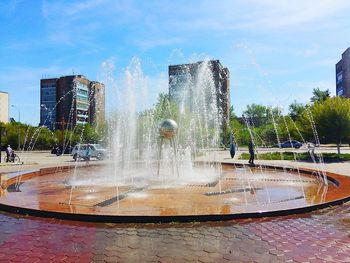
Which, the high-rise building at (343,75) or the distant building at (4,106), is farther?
the distant building at (4,106)

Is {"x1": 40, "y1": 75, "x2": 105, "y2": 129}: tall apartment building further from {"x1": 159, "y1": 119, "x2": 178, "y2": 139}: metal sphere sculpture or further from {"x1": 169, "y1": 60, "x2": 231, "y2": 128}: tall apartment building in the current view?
{"x1": 159, "y1": 119, "x2": 178, "y2": 139}: metal sphere sculpture

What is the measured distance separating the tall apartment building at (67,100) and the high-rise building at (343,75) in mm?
57666

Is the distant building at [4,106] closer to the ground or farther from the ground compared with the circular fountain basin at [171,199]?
farther from the ground

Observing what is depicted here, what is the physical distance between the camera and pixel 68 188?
975 cm

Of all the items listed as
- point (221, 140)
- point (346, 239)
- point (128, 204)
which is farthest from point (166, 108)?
point (346, 239)

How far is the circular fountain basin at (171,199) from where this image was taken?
6012 mm

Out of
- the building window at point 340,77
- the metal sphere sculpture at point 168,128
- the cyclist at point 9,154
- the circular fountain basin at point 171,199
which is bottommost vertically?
the circular fountain basin at point 171,199

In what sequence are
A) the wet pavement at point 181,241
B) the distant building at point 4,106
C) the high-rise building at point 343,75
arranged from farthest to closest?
the distant building at point 4,106, the high-rise building at point 343,75, the wet pavement at point 181,241

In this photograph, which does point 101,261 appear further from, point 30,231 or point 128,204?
point 128,204

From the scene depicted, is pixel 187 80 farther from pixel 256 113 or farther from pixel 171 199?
pixel 256 113

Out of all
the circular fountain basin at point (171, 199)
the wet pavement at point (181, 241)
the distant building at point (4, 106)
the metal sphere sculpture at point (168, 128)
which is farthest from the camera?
the distant building at point (4, 106)

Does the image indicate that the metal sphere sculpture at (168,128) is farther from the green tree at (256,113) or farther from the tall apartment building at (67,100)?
the green tree at (256,113)

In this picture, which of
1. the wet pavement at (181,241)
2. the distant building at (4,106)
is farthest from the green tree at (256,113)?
the wet pavement at (181,241)

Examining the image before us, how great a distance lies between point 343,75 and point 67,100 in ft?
227
